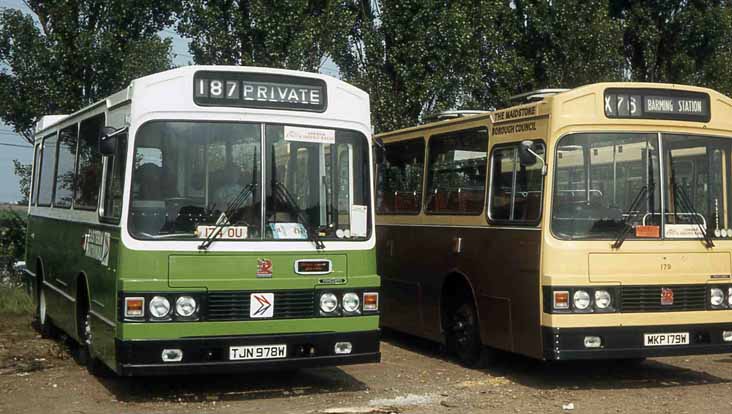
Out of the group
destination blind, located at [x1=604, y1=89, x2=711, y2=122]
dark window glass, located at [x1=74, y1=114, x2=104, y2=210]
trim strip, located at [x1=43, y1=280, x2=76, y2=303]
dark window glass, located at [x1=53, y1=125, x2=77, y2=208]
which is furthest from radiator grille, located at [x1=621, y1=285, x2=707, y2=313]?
dark window glass, located at [x1=53, y1=125, x2=77, y2=208]

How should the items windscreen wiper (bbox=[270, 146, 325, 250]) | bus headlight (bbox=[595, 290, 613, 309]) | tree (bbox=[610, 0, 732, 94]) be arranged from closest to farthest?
windscreen wiper (bbox=[270, 146, 325, 250]) → bus headlight (bbox=[595, 290, 613, 309]) → tree (bbox=[610, 0, 732, 94])

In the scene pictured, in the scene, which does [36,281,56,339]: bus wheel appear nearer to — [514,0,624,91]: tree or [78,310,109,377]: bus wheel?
[78,310,109,377]: bus wheel

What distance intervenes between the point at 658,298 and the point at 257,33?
38.6 feet

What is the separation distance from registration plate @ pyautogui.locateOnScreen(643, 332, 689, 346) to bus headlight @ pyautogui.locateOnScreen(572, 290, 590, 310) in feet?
2.35

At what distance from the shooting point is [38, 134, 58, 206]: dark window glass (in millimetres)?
13782

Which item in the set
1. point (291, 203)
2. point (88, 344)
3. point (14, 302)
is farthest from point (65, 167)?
point (14, 302)

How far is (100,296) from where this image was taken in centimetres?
1013

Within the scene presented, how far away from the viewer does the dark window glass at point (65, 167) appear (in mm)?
12336

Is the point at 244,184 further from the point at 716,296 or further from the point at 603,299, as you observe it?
the point at 716,296

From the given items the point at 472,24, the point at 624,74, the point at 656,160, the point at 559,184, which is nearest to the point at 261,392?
the point at 559,184

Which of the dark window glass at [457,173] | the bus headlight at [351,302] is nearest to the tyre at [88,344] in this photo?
the bus headlight at [351,302]

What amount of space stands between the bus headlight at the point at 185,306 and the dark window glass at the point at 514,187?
11.9 ft

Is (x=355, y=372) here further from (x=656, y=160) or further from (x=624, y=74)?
(x=624, y=74)

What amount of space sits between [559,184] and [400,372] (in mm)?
3060
